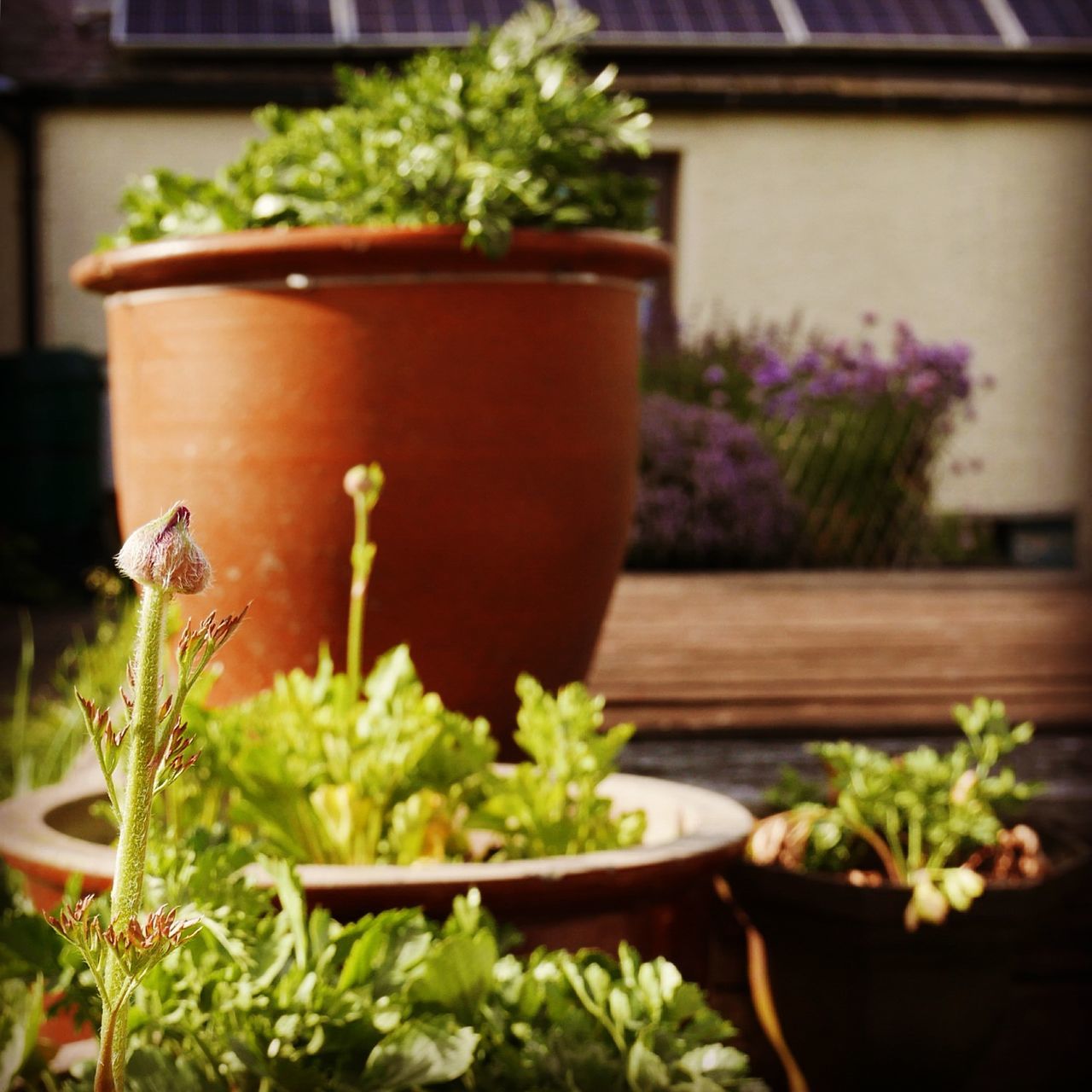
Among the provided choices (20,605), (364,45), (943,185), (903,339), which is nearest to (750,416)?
(903,339)

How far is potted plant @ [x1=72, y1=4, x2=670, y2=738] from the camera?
1.59m

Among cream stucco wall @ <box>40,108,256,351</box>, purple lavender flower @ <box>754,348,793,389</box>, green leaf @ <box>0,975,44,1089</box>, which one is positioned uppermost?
cream stucco wall @ <box>40,108,256,351</box>

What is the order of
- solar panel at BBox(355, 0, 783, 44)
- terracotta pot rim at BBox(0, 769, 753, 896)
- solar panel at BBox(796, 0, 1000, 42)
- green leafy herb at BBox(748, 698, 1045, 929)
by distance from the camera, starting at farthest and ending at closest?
solar panel at BBox(796, 0, 1000, 42) → solar panel at BBox(355, 0, 783, 44) → green leafy herb at BBox(748, 698, 1045, 929) → terracotta pot rim at BBox(0, 769, 753, 896)

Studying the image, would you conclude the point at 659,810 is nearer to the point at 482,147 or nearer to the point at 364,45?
the point at 482,147

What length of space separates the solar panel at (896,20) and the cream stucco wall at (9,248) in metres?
4.04

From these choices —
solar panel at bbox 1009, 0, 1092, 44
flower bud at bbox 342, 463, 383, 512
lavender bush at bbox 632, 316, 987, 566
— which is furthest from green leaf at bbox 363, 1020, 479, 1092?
solar panel at bbox 1009, 0, 1092, 44

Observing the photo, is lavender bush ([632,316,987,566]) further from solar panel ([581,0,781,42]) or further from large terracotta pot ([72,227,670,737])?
large terracotta pot ([72,227,670,737])

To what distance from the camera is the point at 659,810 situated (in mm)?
1389

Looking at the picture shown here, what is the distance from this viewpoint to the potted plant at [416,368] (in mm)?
1593

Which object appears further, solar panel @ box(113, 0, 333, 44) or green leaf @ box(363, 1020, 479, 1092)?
solar panel @ box(113, 0, 333, 44)

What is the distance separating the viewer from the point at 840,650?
10.6 ft

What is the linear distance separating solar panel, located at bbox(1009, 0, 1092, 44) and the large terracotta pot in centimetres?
660

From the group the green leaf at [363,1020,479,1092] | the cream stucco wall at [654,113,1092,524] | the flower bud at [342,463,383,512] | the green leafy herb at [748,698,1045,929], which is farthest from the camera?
the cream stucco wall at [654,113,1092,524]

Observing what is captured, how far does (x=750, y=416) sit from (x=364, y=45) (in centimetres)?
257
